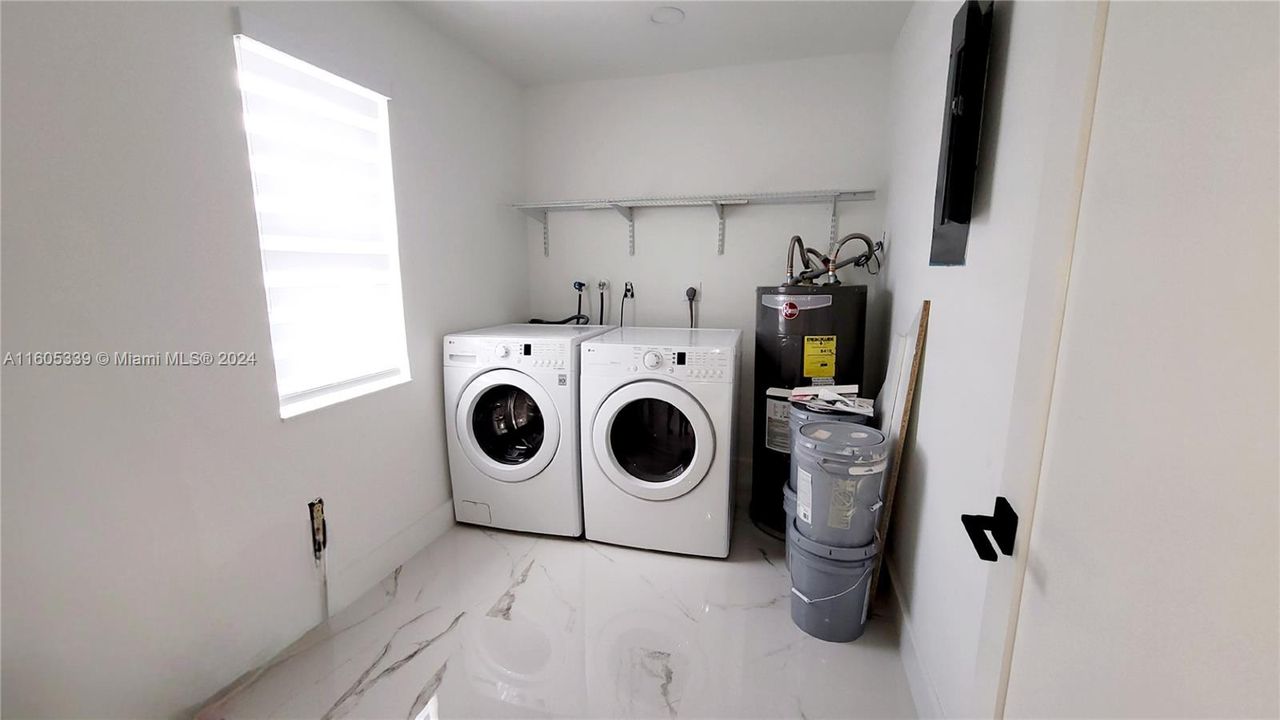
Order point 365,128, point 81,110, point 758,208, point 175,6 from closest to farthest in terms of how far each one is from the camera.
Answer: point 81,110
point 175,6
point 365,128
point 758,208

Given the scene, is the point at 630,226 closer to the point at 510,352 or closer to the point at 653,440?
the point at 510,352

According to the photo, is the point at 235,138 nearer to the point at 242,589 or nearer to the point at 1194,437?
the point at 242,589

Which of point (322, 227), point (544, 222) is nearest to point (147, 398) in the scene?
point (322, 227)

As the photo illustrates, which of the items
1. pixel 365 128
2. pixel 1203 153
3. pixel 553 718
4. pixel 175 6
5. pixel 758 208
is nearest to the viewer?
pixel 1203 153

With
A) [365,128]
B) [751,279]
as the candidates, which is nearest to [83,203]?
[365,128]

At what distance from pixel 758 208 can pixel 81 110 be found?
2460 millimetres

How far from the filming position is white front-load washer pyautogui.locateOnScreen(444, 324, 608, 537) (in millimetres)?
2102

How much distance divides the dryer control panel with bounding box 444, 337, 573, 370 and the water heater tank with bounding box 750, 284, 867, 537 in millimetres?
906

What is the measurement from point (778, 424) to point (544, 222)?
1833mm

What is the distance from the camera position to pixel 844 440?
4.99 feet

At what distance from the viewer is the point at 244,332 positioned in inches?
54.3

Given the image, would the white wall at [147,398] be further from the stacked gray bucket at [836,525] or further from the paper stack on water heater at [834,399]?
the paper stack on water heater at [834,399]

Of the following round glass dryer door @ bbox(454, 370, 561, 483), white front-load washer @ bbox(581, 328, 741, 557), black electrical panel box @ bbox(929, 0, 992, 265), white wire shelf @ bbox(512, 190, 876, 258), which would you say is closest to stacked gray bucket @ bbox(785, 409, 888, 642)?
white front-load washer @ bbox(581, 328, 741, 557)

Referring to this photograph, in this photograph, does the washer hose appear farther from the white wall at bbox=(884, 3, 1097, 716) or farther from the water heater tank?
the white wall at bbox=(884, 3, 1097, 716)
